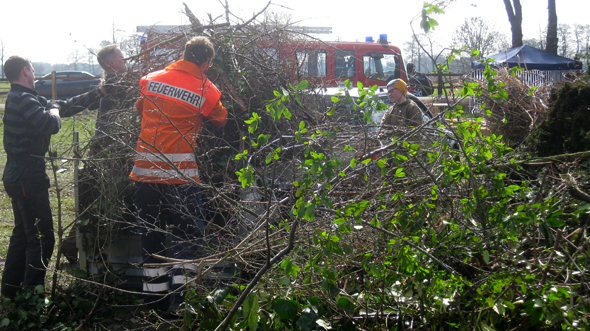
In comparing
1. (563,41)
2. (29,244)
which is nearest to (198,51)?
(29,244)

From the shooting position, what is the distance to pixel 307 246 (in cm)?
226

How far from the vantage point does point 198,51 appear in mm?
3531

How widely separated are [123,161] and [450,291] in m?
2.84

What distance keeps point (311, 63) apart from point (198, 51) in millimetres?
1495

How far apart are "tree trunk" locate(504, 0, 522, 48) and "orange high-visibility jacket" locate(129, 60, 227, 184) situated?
63.3ft

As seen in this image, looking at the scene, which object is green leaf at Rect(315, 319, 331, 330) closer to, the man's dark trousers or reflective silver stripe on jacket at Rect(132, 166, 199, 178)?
reflective silver stripe on jacket at Rect(132, 166, 199, 178)

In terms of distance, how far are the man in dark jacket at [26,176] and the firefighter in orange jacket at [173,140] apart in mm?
828

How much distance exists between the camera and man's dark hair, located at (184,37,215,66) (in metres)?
3.53

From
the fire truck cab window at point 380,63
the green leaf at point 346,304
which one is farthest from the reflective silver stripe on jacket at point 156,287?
the fire truck cab window at point 380,63

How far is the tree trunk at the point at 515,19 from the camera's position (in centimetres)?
1970

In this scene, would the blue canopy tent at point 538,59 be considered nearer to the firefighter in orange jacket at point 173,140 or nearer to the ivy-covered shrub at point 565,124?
the ivy-covered shrub at point 565,124

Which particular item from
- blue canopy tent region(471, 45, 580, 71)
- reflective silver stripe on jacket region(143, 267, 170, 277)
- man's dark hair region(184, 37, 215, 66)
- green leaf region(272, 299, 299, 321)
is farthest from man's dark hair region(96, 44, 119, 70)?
blue canopy tent region(471, 45, 580, 71)

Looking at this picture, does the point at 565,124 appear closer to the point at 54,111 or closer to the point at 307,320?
the point at 307,320

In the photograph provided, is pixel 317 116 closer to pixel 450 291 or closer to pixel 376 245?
pixel 376 245
